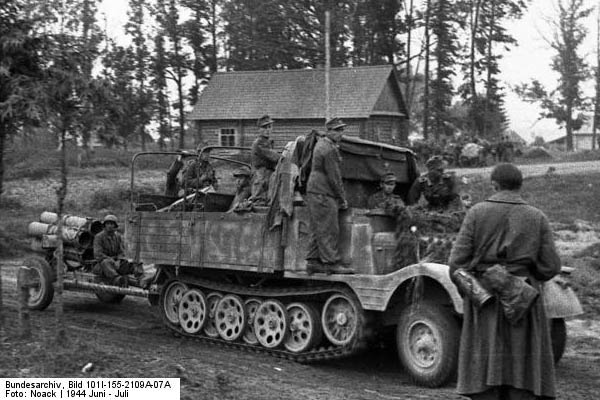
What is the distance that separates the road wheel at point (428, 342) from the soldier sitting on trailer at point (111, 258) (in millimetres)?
5198

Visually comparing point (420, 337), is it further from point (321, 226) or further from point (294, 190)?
point (294, 190)

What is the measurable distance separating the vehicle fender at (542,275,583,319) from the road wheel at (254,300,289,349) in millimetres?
3096

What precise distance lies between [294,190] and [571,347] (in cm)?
408

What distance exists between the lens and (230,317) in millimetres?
11055

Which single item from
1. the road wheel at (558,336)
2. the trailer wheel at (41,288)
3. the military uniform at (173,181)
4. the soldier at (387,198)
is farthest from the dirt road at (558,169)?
the road wheel at (558,336)

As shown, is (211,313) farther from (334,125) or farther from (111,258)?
(334,125)

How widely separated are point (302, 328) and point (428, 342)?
1.87m

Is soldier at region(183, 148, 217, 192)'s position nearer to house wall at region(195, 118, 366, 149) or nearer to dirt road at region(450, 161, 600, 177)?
dirt road at region(450, 161, 600, 177)

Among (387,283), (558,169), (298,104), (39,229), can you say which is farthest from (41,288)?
(298,104)

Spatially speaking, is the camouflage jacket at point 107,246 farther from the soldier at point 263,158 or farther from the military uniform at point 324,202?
the military uniform at point 324,202

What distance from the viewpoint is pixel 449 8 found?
47.7 m

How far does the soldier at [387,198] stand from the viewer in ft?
32.0

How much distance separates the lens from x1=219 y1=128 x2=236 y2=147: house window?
40.3 metres

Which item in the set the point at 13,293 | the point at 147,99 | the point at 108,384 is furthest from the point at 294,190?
the point at 147,99
